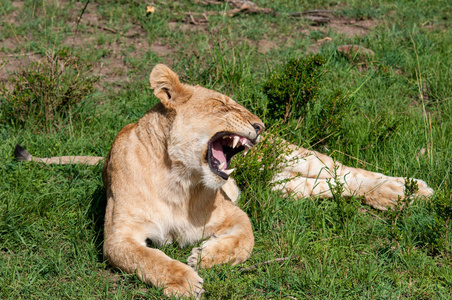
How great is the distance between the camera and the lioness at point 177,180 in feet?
10.5

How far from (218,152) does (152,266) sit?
0.87 metres

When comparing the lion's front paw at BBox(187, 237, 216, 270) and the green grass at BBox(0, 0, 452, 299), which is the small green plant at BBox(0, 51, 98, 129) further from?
the lion's front paw at BBox(187, 237, 216, 270)

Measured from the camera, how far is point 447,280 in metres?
3.14

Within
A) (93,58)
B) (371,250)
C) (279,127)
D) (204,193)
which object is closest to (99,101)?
(93,58)

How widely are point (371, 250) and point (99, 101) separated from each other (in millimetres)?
3174

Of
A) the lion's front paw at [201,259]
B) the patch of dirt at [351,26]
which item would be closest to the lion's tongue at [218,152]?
the lion's front paw at [201,259]

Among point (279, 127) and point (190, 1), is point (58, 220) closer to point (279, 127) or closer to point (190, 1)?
point (279, 127)

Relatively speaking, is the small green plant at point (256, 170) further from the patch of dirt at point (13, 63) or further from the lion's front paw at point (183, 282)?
the patch of dirt at point (13, 63)

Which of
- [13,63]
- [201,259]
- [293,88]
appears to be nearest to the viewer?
[201,259]

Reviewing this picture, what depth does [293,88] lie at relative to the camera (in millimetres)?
4676

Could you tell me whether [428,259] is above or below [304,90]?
below

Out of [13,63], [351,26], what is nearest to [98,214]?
[13,63]

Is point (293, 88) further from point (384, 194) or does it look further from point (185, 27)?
point (185, 27)

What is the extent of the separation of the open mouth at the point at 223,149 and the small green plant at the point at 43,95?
6.61 feet
